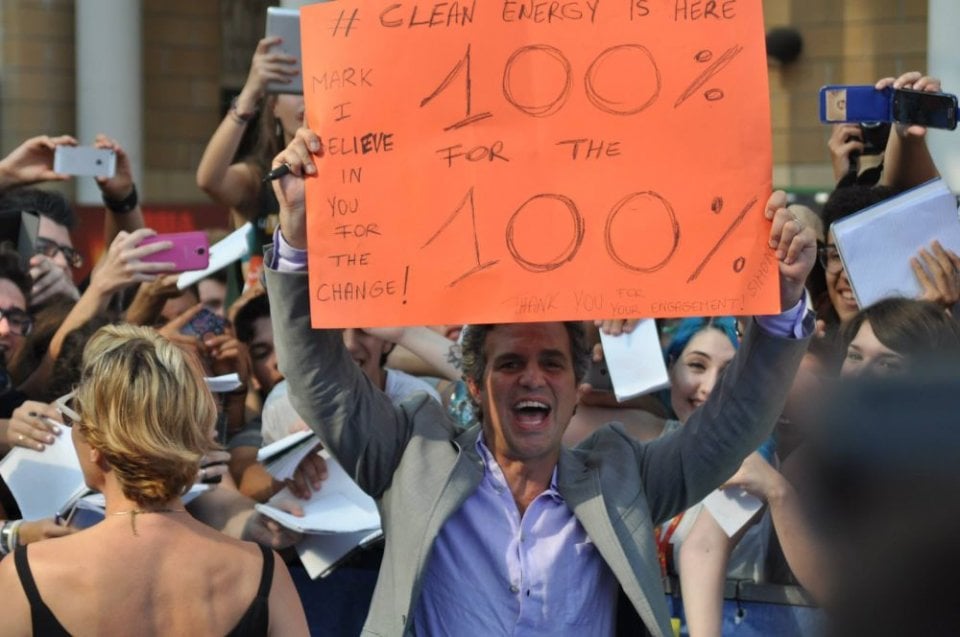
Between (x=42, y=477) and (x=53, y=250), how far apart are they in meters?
1.73

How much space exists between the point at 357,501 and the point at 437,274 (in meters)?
1.48

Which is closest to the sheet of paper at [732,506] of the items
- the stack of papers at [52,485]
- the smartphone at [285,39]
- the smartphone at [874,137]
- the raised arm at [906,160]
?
the raised arm at [906,160]

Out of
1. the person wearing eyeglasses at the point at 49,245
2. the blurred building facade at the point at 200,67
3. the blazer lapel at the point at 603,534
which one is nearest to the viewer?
the blazer lapel at the point at 603,534

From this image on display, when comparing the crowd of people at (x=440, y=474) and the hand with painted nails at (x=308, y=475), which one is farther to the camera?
the hand with painted nails at (x=308, y=475)

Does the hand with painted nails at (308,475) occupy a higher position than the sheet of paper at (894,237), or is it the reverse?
the sheet of paper at (894,237)

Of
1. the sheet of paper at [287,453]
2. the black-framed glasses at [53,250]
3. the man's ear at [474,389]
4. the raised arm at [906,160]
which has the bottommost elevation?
the sheet of paper at [287,453]

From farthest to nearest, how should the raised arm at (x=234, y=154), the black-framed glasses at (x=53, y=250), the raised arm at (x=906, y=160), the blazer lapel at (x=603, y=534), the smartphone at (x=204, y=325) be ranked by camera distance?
1. the black-framed glasses at (x=53, y=250)
2. the raised arm at (x=234, y=154)
3. the smartphone at (x=204, y=325)
4. the raised arm at (x=906, y=160)
5. the blazer lapel at (x=603, y=534)

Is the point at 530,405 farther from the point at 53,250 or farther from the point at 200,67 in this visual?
the point at 200,67

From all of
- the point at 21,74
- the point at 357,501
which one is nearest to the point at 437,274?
the point at 357,501

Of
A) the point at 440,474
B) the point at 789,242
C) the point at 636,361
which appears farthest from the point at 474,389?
the point at 636,361

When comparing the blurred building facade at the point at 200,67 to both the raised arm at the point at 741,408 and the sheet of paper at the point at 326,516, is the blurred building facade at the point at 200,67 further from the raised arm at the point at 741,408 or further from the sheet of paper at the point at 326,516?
the raised arm at the point at 741,408

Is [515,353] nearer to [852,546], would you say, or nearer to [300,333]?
[300,333]

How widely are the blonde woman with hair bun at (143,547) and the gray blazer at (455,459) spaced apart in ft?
0.70

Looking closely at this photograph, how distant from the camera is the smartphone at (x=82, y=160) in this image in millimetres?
5426
